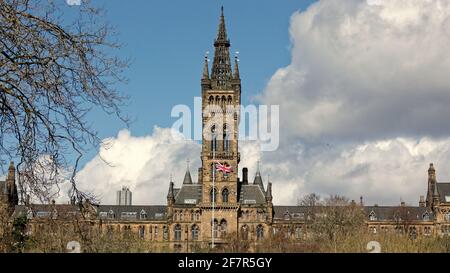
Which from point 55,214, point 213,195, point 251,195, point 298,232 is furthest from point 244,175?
point 55,214

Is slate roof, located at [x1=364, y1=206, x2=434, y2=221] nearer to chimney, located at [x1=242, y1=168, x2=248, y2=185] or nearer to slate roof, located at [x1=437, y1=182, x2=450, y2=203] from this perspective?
slate roof, located at [x1=437, y1=182, x2=450, y2=203]

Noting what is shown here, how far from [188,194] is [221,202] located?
7.86m

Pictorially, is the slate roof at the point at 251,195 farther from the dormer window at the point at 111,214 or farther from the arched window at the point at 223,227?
the dormer window at the point at 111,214

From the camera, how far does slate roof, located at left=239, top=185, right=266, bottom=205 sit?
108438mm

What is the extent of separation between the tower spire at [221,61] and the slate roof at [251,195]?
15.8 metres

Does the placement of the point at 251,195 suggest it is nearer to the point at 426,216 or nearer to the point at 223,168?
the point at 223,168

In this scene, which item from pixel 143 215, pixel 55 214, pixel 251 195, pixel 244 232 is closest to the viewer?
pixel 55 214

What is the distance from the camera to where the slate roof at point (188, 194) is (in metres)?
110

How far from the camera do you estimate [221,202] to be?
105 metres

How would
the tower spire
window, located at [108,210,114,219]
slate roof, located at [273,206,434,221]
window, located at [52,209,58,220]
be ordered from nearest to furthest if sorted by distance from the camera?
window, located at [52,209,58,220] < the tower spire < slate roof, located at [273,206,434,221] < window, located at [108,210,114,219]

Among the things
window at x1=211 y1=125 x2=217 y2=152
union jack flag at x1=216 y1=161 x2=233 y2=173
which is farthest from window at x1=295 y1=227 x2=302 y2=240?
window at x1=211 y1=125 x2=217 y2=152

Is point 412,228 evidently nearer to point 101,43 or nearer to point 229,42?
point 229,42
